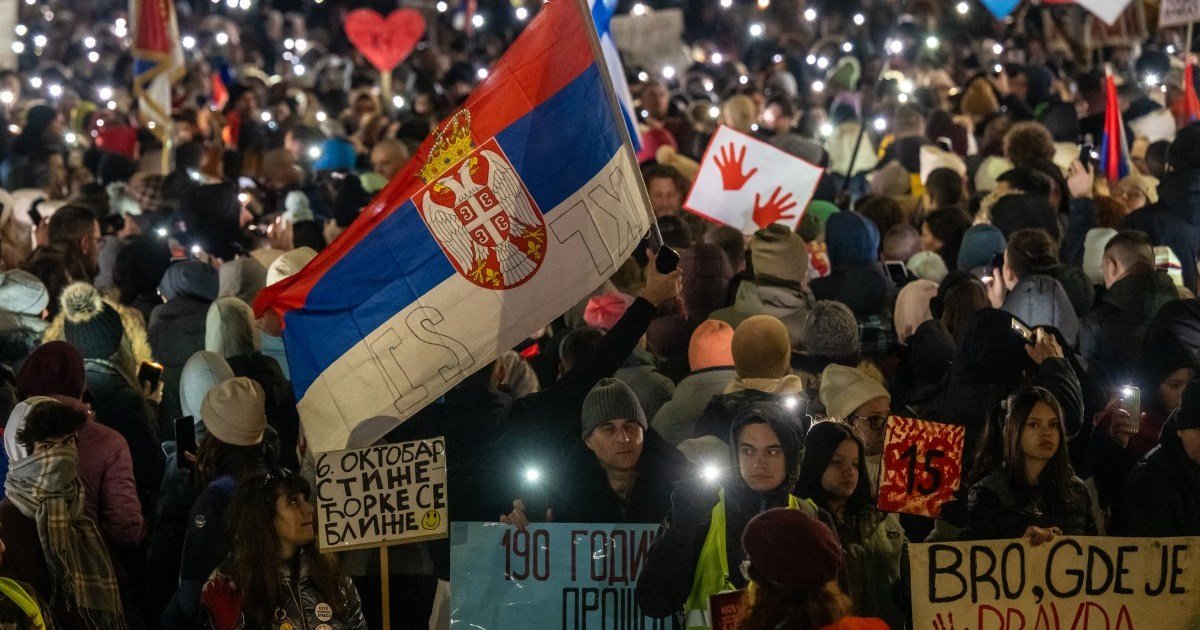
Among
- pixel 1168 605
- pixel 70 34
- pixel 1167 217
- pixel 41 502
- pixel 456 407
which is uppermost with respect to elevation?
pixel 70 34

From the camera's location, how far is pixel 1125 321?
7.81 meters

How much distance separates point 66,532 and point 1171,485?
383cm

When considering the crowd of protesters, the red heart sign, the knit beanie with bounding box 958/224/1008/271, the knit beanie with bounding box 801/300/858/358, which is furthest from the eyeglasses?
the red heart sign

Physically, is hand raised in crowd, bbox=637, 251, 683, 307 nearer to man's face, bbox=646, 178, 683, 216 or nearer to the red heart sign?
man's face, bbox=646, 178, 683, 216

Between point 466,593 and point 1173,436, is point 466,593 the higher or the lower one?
the lower one

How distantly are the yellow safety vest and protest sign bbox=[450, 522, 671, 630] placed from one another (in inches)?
20.1

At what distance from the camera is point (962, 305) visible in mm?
7422

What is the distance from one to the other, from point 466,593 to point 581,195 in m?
1.46

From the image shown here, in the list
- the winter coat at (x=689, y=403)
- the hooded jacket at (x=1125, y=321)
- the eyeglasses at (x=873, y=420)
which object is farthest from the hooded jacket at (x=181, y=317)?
the hooded jacket at (x=1125, y=321)

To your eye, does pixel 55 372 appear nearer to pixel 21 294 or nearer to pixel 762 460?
pixel 21 294

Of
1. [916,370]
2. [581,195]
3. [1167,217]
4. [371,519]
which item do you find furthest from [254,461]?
[1167,217]

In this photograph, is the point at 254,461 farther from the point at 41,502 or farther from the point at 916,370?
the point at 916,370

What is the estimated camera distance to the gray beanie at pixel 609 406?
5738 millimetres

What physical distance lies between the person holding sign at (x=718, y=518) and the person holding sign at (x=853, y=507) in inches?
6.6
